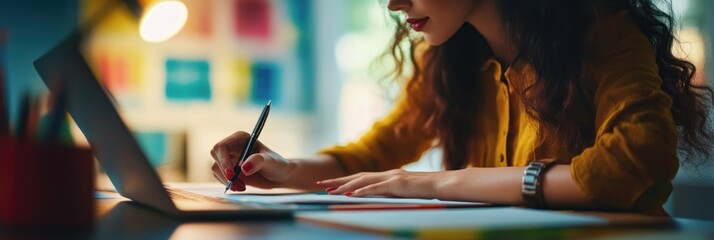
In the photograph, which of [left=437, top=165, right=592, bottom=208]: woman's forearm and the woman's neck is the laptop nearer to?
[left=437, top=165, right=592, bottom=208]: woman's forearm

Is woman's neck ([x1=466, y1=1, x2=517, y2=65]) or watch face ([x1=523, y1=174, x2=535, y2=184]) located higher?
woman's neck ([x1=466, y1=1, x2=517, y2=65])

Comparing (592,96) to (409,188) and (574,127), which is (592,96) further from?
(409,188)

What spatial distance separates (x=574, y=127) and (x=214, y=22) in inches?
86.0

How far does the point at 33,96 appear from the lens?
64 centimetres

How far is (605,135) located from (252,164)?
1.61 ft

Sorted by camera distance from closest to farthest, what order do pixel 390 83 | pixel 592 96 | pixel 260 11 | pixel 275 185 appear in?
pixel 592 96, pixel 275 185, pixel 390 83, pixel 260 11

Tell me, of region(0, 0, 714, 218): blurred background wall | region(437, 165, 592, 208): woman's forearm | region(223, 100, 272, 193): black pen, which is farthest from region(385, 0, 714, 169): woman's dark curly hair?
region(0, 0, 714, 218): blurred background wall

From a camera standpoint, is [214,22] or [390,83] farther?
[214,22]

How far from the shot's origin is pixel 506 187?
942mm

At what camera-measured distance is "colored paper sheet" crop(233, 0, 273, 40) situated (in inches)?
126

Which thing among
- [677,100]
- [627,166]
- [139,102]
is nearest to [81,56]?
[627,166]

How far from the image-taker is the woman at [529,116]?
0.94m

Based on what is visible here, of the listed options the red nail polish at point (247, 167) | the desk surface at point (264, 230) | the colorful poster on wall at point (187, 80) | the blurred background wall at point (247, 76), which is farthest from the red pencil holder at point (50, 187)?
the colorful poster on wall at point (187, 80)

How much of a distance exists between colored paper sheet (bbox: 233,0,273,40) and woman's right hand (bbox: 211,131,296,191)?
1.94 m
